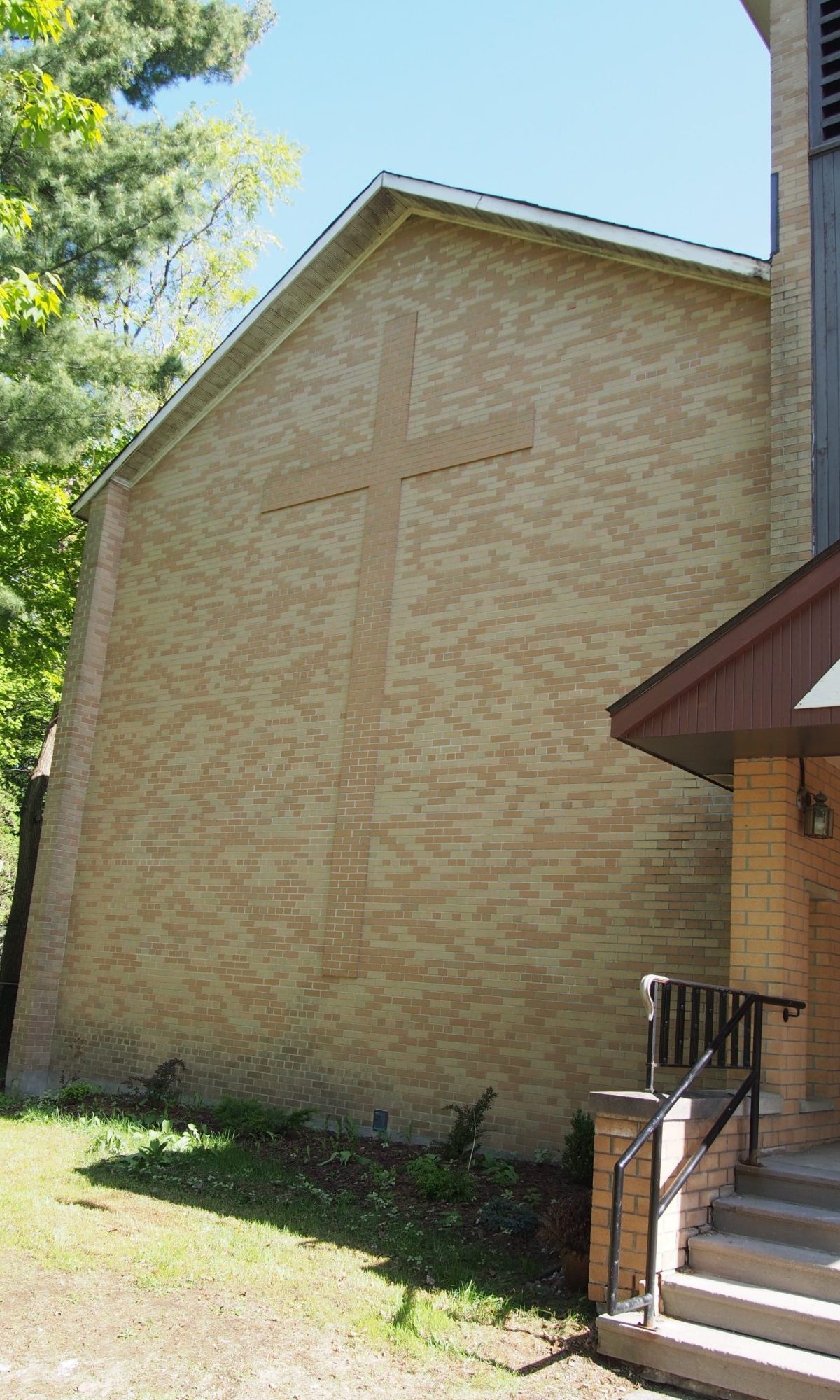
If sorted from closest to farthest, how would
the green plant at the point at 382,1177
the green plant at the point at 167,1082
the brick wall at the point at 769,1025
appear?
the brick wall at the point at 769,1025 → the green plant at the point at 382,1177 → the green plant at the point at 167,1082

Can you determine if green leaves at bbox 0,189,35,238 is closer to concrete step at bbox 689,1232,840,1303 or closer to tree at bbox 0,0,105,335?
tree at bbox 0,0,105,335

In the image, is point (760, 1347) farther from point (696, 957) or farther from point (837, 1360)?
point (696, 957)

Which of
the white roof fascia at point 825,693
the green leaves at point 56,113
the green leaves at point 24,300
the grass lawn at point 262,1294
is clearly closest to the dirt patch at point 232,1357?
the grass lawn at point 262,1294

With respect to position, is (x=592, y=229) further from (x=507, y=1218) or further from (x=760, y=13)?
(x=507, y=1218)

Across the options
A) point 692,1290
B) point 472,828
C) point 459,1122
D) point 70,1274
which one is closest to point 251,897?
point 472,828

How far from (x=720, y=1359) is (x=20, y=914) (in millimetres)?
11897

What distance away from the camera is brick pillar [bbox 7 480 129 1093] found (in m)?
12.4

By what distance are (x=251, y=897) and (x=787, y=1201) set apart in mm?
6658

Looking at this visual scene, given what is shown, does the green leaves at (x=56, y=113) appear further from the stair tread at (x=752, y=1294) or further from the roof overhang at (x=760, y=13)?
the stair tread at (x=752, y=1294)

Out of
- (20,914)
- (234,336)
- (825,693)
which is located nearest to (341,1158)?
(825,693)

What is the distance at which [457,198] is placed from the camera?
10.9 metres

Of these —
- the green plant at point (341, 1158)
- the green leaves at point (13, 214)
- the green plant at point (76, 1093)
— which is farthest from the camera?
the green plant at point (76, 1093)

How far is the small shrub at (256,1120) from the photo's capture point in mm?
9320

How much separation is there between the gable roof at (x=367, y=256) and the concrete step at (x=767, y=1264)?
22.7ft
